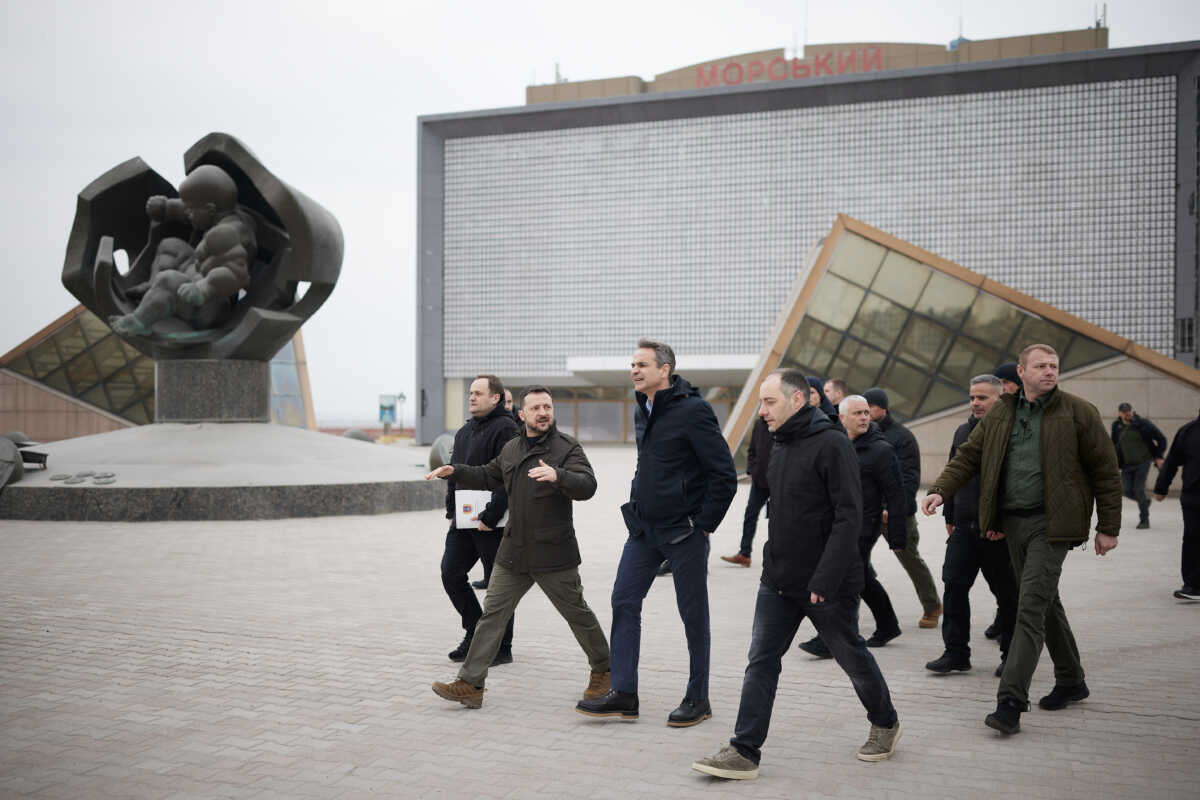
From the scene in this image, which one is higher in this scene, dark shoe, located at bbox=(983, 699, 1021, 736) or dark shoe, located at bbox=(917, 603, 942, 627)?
dark shoe, located at bbox=(983, 699, 1021, 736)

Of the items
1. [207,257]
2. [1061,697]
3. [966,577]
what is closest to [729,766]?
[1061,697]

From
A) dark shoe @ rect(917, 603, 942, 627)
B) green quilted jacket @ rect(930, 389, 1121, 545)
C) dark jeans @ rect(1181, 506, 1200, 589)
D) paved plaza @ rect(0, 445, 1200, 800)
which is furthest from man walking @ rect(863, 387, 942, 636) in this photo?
dark jeans @ rect(1181, 506, 1200, 589)

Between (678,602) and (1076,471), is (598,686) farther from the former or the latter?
(1076,471)

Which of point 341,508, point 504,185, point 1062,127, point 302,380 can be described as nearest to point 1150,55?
point 1062,127

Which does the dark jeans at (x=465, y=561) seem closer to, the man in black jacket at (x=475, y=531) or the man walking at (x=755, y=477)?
the man in black jacket at (x=475, y=531)

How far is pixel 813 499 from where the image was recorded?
14.1 feet

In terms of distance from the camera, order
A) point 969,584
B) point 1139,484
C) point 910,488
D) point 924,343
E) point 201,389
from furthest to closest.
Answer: point 924,343 → point 201,389 → point 1139,484 → point 910,488 → point 969,584

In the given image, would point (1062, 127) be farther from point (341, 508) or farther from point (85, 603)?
point (85, 603)

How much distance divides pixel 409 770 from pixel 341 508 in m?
10.4

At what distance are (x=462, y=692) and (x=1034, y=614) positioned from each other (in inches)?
109

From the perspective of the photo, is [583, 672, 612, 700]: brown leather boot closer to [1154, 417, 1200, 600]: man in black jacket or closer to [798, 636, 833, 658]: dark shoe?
[798, 636, 833, 658]: dark shoe

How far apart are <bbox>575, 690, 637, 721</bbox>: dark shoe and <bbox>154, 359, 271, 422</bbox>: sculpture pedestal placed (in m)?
13.5

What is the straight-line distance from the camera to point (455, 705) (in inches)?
203

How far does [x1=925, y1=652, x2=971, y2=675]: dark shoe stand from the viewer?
576cm
